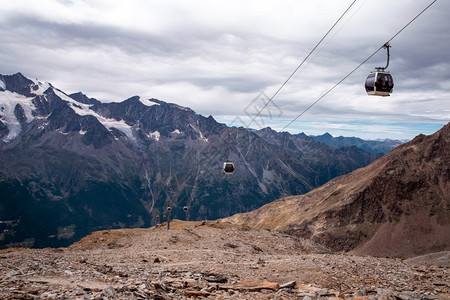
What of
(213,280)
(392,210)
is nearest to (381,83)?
(213,280)

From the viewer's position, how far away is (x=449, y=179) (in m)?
171

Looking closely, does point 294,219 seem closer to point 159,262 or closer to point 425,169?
point 425,169

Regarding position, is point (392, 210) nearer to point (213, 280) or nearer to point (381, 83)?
point (381, 83)

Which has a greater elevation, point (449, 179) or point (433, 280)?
point (449, 179)

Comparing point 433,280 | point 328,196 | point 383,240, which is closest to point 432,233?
point 383,240

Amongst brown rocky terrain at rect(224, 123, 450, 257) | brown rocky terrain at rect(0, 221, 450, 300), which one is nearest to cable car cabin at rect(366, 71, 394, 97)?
brown rocky terrain at rect(0, 221, 450, 300)

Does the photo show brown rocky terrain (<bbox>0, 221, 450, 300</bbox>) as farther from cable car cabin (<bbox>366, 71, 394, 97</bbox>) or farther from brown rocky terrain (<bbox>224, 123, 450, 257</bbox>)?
brown rocky terrain (<bbox>224, 123, 450, 257</bbox>)

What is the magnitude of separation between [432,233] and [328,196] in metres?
55.3

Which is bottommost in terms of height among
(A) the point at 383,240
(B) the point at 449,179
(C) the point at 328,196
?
(A) the point at 383,240

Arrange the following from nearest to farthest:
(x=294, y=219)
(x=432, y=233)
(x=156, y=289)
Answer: (x=156, y=289) < (x=432, y=233) < (x=294, y=219)

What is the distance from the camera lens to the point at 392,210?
169250 mm

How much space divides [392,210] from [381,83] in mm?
165954

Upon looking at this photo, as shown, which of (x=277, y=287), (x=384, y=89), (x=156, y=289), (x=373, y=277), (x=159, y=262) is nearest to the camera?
(x=156, y=289)

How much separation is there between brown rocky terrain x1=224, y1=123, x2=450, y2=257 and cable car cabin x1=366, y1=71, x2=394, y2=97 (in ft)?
454
